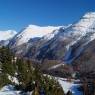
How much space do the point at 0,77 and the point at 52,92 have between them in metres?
15.4

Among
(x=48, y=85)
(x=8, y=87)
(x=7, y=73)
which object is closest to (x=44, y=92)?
(x=48, y=85)

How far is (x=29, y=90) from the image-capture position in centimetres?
8525

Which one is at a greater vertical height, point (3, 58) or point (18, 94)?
point (3, 58)

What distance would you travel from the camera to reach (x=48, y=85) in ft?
294

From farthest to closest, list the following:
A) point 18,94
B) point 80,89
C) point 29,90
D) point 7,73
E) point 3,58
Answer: point 80,89 < point 3,58 < point 7,73 < point 29,90 < point 18,94

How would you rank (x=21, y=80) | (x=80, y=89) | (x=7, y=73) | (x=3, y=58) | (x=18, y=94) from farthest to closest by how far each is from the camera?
(x=80, y=89) < (x=3, y=58) < (x=7, y=73) < (x=21, y=80) < (x=18, y=94)

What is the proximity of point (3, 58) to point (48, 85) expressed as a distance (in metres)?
28.6

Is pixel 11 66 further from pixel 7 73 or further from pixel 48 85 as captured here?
pixel 48 85

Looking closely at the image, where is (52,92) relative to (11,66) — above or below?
below

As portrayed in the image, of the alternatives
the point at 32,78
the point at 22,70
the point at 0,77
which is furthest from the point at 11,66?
the point at 0,77

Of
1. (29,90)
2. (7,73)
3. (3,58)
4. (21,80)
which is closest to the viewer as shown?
(29,90)

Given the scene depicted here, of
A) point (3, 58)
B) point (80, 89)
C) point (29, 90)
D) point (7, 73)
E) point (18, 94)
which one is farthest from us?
point (80, 89)

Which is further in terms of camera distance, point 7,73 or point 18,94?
point 7,73

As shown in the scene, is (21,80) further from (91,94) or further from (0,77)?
(91,94)
